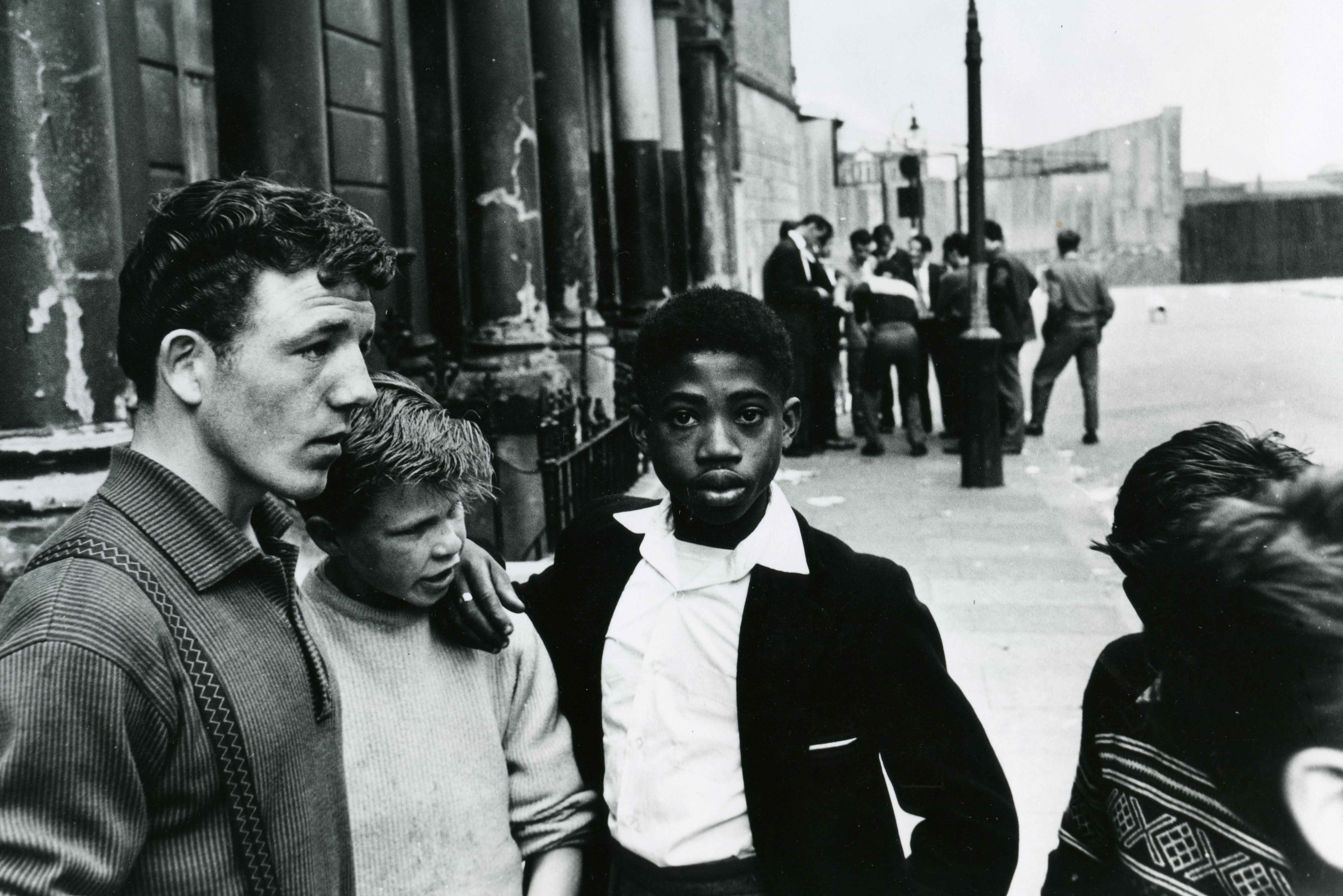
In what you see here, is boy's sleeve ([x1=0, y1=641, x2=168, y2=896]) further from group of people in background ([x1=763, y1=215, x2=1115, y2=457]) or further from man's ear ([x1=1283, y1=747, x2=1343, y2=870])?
group of people in background ([x1=763, y1=215, x2=1115, y2=457])

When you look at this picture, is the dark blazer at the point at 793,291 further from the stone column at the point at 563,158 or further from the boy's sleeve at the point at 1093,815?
the boy's sleeve at the point at 1093,815

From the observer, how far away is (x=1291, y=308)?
19.8 meters

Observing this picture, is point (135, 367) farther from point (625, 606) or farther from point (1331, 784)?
point (1331, 784)

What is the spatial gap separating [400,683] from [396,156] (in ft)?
24.0

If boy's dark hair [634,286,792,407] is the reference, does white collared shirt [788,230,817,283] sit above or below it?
above

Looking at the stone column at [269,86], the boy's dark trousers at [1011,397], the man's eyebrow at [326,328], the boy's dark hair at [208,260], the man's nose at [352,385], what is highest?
the stone column at [269,86]

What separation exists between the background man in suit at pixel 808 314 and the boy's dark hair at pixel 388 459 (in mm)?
8293

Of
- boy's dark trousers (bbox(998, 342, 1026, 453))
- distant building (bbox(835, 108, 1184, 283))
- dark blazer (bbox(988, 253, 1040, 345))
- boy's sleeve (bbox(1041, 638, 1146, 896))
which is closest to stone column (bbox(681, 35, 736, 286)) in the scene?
dark blazer (bbox(988, 253, 1040, 345))

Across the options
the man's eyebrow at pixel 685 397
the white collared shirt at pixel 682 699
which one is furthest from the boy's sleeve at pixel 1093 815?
the man's eyebrow at pixel 685 397

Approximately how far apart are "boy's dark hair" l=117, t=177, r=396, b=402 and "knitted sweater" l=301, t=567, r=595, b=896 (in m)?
0.52

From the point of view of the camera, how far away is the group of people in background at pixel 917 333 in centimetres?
1070

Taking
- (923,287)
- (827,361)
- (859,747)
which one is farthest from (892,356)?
Answer: (859,747)

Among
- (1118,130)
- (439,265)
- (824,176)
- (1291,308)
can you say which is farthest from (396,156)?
(1118,130)

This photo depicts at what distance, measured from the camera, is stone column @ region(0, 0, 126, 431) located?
131 inches
